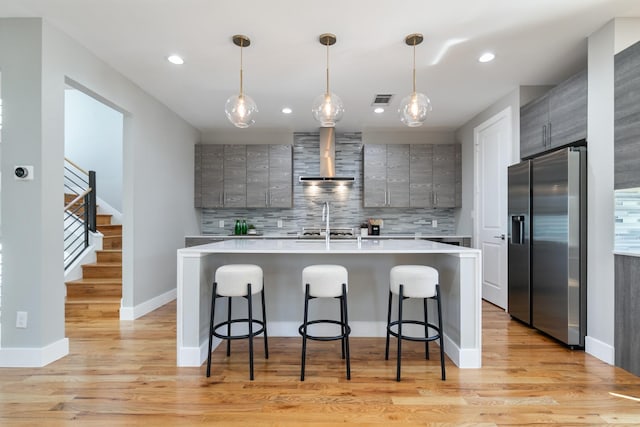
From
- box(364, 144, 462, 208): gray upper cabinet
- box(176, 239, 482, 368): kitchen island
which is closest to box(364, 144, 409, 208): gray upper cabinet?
box(364, 144, 462, 208): gray upper cabinet

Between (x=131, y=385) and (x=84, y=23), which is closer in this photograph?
(x=131, y=385)

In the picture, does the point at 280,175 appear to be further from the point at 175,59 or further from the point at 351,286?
the point at 351,286

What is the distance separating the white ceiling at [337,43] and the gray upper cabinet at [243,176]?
51.9 inches

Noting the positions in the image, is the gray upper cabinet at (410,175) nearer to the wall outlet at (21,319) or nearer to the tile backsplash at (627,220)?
the tile backsplash at (627,220)

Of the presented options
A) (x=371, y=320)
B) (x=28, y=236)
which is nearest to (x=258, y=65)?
(x=28, y=236)

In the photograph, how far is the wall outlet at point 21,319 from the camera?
8.55 feet

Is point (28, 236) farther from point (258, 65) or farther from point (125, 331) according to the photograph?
point (258, 65)

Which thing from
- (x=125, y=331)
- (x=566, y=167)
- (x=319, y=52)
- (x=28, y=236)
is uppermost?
(x=319, y=52)

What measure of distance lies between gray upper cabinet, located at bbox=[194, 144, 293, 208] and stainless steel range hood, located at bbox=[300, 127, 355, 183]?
0.48 meters

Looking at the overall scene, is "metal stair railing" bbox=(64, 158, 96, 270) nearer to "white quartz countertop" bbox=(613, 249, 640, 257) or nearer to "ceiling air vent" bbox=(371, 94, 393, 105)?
"ceiling air vent" bbox=(371, 94, 393, 105)

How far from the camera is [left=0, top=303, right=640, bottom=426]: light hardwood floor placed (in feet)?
6.37

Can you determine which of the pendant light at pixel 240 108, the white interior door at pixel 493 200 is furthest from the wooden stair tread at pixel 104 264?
the white interior door at pixel 493 200

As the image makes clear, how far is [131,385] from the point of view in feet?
7.61

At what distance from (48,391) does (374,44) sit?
136 inches
